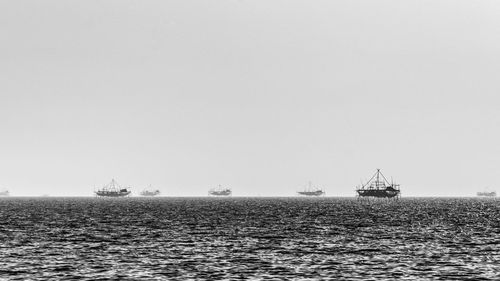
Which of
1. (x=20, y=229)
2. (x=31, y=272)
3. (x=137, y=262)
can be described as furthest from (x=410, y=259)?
(x=20, y=229)

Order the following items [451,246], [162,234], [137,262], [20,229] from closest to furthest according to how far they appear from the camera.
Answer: [137,262], [451,246], [162,234], [20,229]

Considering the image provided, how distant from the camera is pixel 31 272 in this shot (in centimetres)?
6338

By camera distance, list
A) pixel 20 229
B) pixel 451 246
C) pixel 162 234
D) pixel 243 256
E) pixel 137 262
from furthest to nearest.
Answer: pixel 20 229 → pixel 162 234 → pixel 451 246 → pixel 243 256 → pixel 137 262

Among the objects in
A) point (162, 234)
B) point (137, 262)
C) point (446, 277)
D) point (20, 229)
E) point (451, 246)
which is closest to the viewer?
point (446, 277)

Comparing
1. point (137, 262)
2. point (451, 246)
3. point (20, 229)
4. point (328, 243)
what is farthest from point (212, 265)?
point (20, 229)

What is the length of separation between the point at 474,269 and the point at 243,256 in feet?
77.9

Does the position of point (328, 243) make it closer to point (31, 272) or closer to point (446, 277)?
point (446, 277)

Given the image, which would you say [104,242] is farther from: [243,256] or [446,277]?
[446,277]

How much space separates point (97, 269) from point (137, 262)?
583cm

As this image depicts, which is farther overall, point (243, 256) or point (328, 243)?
point (328, 243)

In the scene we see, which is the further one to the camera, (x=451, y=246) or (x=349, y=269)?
(x=451, y=246)

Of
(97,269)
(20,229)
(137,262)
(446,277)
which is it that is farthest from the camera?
(20,229)

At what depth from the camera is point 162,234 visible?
4245 inches

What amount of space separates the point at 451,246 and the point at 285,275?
35.4 meters
